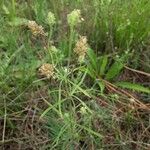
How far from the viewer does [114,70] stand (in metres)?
1.79

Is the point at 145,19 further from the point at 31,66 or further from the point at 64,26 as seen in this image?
the point at 31,66

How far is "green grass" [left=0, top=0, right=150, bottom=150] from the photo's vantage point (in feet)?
5.10

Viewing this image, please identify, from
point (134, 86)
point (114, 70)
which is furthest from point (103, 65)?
point (134, 86)

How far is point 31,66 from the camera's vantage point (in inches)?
68.1

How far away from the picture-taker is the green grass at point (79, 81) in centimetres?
155

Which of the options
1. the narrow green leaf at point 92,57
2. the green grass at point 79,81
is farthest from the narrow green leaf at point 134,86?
the narrow green leaf at point 92,57

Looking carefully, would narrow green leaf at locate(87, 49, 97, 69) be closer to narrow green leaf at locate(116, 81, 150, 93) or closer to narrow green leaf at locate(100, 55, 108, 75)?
narrow green leaf at locate(100, 55, 108, 75)

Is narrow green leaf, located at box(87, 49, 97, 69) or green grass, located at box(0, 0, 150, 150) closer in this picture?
green grass, located at box(0, 0, 150, 150)

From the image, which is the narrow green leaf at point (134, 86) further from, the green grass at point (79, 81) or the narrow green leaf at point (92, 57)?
the narrow green leaf at point (92, 57)

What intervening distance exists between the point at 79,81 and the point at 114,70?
18cm

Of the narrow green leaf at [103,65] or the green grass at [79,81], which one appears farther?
the narrow green leaf at [103,65]

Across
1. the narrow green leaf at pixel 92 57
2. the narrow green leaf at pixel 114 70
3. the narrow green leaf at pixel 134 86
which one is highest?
the narrow green leaf at pixel 92 57

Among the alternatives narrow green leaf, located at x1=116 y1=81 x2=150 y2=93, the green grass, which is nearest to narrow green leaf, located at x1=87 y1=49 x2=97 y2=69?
the green grass

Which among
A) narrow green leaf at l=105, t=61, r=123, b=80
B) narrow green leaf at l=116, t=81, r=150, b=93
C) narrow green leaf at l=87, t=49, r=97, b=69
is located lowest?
narrow green leaf at l=116, t=81, r=150, b=93
